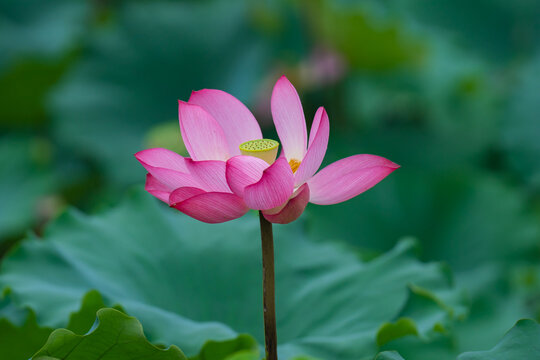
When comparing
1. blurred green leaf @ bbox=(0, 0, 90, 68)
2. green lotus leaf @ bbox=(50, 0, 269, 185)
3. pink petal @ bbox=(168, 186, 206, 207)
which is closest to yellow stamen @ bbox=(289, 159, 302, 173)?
pink petal @ bbox=(168, 186, 206, 207)

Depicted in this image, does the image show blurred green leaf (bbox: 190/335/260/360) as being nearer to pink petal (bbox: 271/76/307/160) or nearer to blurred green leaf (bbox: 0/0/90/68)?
pink petal (bbox: 271/76/307/160)

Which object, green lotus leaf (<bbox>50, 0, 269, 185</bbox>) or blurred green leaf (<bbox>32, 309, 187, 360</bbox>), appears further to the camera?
green lotus leaf (<bbox>50, 0, 269, 185</bbox>)

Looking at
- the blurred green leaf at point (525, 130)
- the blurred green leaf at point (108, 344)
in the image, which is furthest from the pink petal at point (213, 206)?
the blurred green leaf at point (525, 130)

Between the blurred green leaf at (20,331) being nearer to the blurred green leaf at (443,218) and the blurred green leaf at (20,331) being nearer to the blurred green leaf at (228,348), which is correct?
the blurred green leaf at (228,348)

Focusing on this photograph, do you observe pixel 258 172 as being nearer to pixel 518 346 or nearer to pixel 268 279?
pixel 268 279

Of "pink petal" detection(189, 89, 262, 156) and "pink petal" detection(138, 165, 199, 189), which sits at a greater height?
"pink petal" detection(189, 89, 262, 156)

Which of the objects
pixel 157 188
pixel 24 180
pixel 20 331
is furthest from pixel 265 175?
pixel 24 180

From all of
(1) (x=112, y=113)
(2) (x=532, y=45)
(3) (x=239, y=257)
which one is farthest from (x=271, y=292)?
(2) (x=532, y=45)
